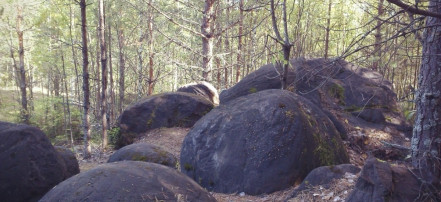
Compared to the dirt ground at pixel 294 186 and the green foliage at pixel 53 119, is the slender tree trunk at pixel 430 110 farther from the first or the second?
the green foliage at pixel 53 119

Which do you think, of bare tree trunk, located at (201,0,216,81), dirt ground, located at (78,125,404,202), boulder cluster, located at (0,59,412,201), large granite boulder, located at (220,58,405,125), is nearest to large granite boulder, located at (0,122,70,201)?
boulder cluster, located at (0,59,412,201)

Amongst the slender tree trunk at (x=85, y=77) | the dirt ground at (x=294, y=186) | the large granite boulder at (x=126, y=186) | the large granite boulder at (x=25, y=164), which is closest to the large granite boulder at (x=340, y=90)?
the dirt ground at (x=294, y=186)

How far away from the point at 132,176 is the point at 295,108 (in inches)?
139

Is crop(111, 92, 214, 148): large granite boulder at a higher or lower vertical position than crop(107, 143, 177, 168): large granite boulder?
higher

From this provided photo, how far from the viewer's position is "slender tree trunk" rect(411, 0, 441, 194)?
3125 mm

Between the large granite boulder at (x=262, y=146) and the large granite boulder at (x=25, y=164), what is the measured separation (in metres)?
2.44

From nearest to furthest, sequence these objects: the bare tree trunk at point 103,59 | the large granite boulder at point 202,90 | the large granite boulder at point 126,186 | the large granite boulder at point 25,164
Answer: the large granite boulder at point 126,186 → the large granite boulder at point 25,164 → the bare tree trunk at point 103,59 → the large granite boulder at point 202,90

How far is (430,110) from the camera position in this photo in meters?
3.18

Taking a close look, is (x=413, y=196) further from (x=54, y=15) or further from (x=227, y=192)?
(x=54, y=15)

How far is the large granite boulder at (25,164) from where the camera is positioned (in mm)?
5309

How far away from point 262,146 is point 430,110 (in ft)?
9.48

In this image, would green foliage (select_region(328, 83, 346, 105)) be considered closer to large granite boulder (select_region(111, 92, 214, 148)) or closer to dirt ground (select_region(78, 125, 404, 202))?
dirt ground (select_region(78, 125, 404, 202))

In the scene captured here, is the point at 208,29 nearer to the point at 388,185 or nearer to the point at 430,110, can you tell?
the point at 430,110

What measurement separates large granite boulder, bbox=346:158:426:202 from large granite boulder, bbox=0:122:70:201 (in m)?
4.98
